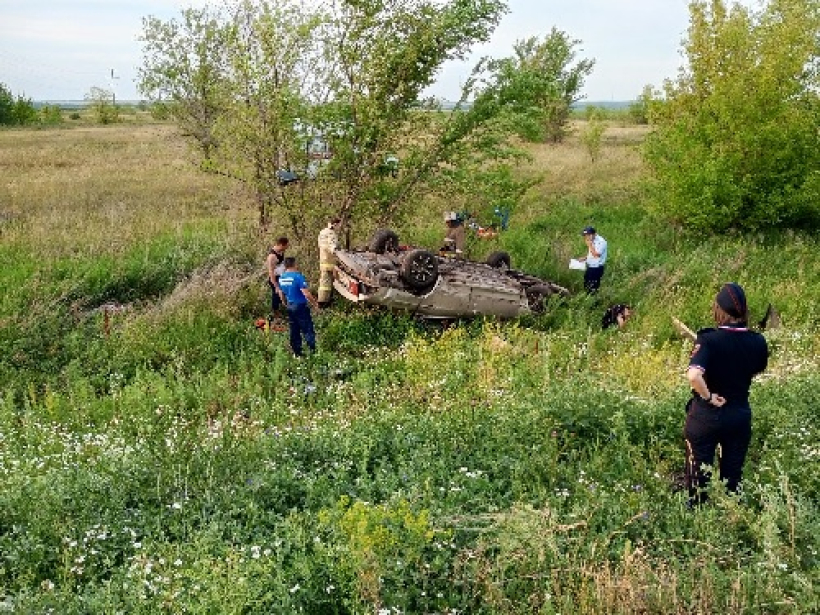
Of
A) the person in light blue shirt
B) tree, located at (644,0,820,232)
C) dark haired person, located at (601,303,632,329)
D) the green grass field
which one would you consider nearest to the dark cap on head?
the green grass field

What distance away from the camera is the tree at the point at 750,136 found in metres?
16.1

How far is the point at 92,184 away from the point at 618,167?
725 inches

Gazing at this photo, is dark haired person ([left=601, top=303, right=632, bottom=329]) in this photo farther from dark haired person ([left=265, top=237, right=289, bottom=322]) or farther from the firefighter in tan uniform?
dark haired person ([left=265, top=237, right=289, bottom=322])

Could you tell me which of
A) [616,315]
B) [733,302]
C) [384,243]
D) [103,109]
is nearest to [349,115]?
[384,243]

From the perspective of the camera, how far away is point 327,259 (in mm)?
11203

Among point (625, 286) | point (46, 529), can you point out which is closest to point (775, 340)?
point (625, 286)

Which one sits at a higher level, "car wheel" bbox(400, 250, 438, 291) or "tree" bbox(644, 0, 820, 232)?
"tree" bbox(644, 0, 820, 232)

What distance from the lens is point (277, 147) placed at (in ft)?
39.6

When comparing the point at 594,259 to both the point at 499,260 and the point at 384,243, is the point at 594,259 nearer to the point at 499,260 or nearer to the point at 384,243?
the point at 499,260

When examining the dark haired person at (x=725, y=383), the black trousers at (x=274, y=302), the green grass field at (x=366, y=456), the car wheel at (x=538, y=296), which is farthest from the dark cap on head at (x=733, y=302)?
the black trousers at (x=274, y=302)

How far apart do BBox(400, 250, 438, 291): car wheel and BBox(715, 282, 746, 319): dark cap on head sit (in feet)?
17.4

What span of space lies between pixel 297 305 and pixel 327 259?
171 centimetres

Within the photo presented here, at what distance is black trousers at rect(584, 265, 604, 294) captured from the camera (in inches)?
484

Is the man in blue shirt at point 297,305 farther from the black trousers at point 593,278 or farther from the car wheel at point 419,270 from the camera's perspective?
the black trousers at point 593,278
